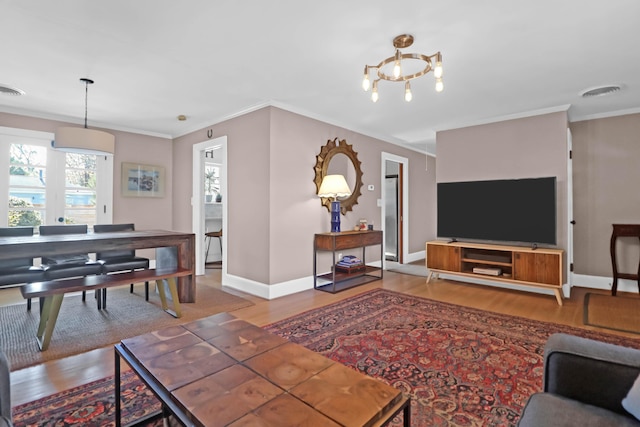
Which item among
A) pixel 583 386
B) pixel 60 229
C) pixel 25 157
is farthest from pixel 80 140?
pixel 583 386

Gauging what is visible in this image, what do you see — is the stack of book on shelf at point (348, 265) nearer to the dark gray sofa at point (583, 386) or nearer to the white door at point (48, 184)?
the dark gray sofa at point (583, 386)

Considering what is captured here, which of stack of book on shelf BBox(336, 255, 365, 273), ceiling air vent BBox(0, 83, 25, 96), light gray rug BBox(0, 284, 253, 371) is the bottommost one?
light gray rug BBox(0, 284, 253, 371)

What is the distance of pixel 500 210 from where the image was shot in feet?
13.7

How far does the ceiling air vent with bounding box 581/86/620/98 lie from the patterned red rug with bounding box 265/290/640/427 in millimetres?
2532

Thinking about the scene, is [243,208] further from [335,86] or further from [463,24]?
[463,24]

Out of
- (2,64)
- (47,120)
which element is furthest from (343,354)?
(47,120)

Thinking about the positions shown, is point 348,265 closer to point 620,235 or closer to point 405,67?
point 405,67

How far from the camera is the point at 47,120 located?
4367 mm

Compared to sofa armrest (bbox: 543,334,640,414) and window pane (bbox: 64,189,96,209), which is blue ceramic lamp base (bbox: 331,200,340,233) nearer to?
sofa armrest (bbox: 543,334,640,414)

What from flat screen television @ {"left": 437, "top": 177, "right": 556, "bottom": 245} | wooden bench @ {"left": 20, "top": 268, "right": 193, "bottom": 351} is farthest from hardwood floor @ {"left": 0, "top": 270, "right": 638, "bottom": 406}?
flat screen television @ {"left": 437, "top": 177, "right": 556, "bottom": 245}

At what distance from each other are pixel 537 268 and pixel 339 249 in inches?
90.7

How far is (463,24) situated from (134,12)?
7.30 ft

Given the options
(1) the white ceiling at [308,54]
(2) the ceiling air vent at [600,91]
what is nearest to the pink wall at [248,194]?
(1) the white ceiling at [308,54]

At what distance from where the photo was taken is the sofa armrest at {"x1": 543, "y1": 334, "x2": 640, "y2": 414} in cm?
104
